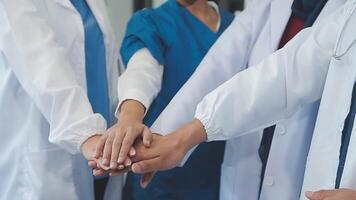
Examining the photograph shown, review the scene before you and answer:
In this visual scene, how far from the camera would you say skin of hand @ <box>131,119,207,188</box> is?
35.3 inches

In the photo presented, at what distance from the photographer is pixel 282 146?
963mm

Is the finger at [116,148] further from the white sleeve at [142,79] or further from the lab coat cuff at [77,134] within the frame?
the white sleeve at [142,79]

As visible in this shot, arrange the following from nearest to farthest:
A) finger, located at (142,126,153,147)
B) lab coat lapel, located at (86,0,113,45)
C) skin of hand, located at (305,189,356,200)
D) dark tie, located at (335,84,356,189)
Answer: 1. skin of hand, located at (305,189,356,200)
2. dark tie, located at (335,84,356,189)
3. finger, located at (142,126,153,147)
4. lab coat lapel, located at (86,0,113,45)

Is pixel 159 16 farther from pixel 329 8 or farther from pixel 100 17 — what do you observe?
pixel 329 8

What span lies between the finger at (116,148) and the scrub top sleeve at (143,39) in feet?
1.10

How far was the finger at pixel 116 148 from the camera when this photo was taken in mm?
869

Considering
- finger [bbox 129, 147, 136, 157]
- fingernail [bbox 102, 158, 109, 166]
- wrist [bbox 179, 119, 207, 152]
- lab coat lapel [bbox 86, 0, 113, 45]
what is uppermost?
lab coat lapel [bbox 86, 0, 113, 45]

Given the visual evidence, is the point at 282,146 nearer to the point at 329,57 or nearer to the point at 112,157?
the point at 329,57

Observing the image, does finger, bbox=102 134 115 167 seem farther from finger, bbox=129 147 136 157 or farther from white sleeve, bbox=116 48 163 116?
white sleeve, bbox=116 48 163 116

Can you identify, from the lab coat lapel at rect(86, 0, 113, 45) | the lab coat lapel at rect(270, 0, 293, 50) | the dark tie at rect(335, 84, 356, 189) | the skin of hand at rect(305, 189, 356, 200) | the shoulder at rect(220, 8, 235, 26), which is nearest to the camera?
the skin of hand at rect(305, 189, 356, 200)

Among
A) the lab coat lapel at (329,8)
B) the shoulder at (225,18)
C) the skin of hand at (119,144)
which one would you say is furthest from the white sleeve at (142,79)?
the lab coat lapel at (329,8)

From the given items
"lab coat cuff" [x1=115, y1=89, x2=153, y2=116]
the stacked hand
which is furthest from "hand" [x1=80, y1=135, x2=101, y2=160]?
"lab coat cuff" [x1=115, y1=89, x2=153, y2=116]

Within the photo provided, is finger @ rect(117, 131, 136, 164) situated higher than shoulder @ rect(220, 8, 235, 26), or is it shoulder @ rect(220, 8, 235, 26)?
shoulder @ rect(220, 8, 235, 26)

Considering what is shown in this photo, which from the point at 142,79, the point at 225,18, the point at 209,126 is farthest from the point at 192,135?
the point at 225,18
